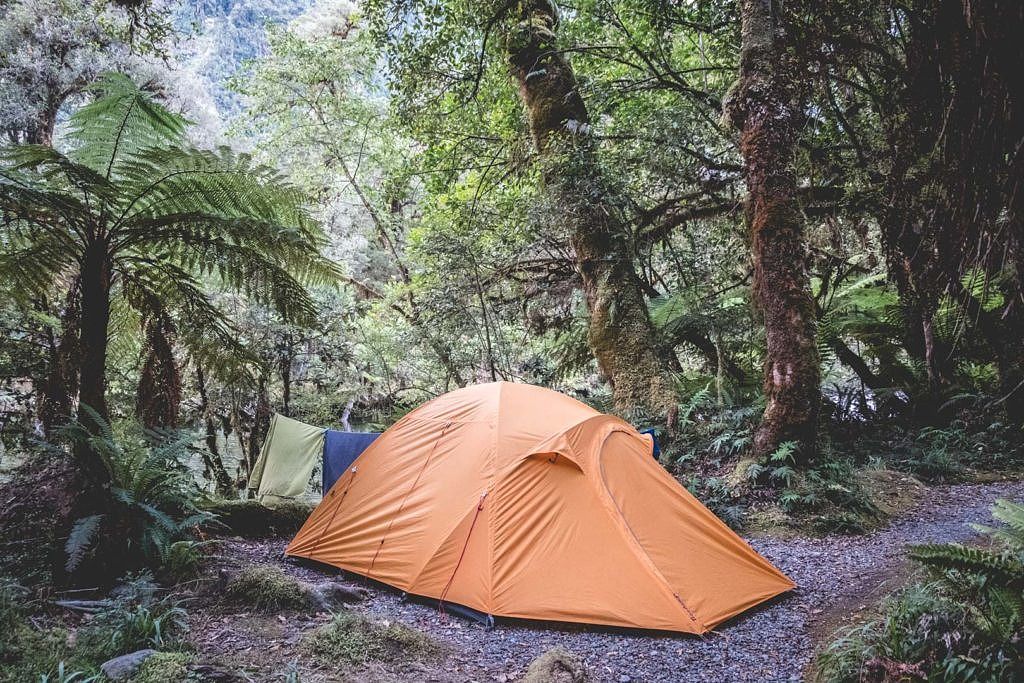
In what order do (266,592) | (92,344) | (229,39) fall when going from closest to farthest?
(266,592)
(92,344)
(229,39)

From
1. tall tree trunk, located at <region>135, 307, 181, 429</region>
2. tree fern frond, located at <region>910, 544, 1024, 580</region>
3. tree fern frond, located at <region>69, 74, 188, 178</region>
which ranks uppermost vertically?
tree fern frond, located at <region>69, 74, 188, 178</region>

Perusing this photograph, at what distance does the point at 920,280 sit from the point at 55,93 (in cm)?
1397

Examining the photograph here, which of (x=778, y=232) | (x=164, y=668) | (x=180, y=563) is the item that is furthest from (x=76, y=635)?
(x=778, y=232)

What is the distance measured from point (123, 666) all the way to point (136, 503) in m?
1.59

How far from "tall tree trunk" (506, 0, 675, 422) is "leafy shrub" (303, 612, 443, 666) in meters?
5.08

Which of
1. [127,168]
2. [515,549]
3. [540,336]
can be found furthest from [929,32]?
[540,336]

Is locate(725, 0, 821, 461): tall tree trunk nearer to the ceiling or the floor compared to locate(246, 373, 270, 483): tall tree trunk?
nearer to the ceiling

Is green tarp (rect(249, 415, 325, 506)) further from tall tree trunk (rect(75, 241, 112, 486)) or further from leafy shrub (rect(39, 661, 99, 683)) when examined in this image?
leafy shrub (rect(39, 661, 99, 683))

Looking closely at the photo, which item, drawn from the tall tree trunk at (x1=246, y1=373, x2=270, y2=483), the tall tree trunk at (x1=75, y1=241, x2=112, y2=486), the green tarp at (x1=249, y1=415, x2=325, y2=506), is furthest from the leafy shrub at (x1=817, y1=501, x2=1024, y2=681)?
the tall tree trunk at (x1=246, y1=373, x2=270, y2=483)

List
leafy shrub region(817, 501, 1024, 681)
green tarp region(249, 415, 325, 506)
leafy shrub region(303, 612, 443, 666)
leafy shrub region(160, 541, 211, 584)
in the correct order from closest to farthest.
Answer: leafy shrub region(817, 501, 1024, 681), leafy shrub region(303, 612, 443, 666), leafy shrub region(160, 541, 211, 584), green tarp region(249, 415, 325, 506)

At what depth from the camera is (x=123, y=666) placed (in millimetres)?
2785

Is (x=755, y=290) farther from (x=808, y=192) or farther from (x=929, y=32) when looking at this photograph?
(x=929, y=32)

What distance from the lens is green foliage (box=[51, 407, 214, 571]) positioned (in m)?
4.06

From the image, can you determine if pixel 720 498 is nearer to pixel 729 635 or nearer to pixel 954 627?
pixel 729 635
